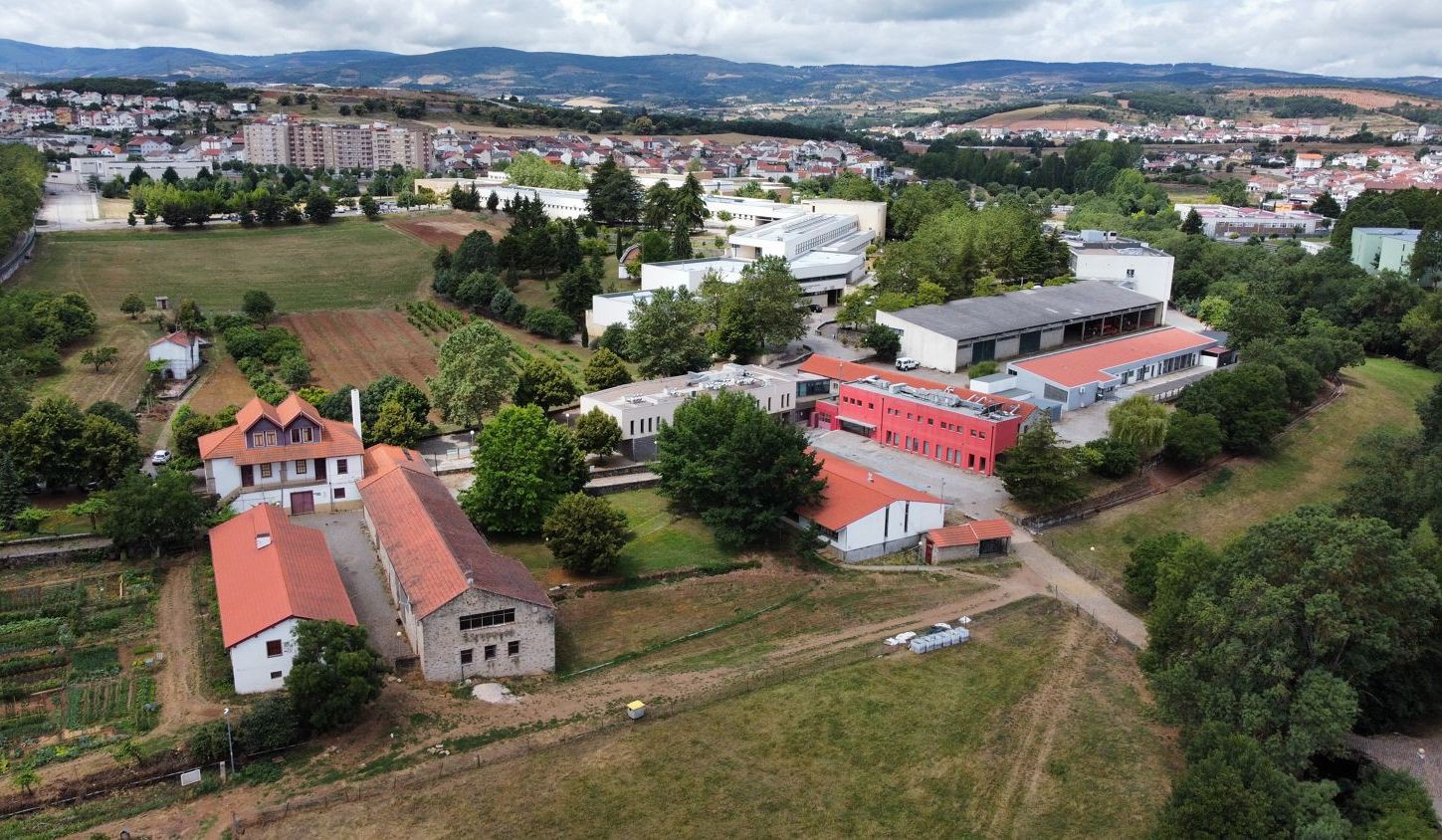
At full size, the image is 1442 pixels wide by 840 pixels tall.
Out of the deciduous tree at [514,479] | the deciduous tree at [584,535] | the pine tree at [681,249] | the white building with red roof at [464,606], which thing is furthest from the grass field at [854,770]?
the pine tree at [681,249]

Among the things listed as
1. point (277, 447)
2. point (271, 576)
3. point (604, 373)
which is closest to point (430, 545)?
point (271, 576)

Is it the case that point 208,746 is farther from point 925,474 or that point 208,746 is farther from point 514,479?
point 925,474

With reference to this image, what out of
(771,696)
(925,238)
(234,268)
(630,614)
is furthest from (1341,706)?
(234,268)

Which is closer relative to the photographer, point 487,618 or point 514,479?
point 487,618

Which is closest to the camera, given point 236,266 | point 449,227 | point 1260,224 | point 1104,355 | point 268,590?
point 268,590

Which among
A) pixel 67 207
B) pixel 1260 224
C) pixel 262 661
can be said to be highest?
pixel 1260 224

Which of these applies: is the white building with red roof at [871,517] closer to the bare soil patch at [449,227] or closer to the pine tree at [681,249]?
the pine tree at [681,249]

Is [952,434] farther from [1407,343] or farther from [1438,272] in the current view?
[1438,272]
